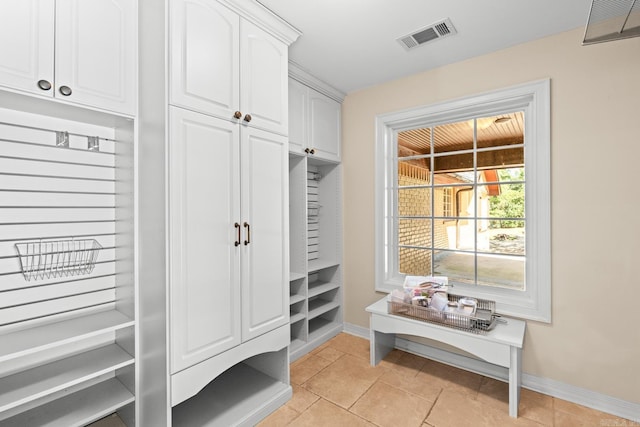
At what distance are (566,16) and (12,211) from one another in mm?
3436

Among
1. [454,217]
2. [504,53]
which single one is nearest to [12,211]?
[454,217]

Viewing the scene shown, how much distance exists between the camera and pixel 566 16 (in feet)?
6.46

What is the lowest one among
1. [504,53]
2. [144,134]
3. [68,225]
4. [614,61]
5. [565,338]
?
[565,338]

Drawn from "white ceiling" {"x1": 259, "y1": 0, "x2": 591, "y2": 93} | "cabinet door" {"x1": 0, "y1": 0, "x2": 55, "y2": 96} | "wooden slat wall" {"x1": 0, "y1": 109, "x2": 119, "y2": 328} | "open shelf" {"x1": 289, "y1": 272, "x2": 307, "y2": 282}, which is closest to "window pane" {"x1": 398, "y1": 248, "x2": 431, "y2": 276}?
"open shelf" {"x1": 289, "y1": 272, "x2": 307, "y2": 282}

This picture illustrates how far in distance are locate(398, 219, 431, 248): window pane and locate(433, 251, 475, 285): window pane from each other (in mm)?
167

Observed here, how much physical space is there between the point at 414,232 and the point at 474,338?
3.78 feet

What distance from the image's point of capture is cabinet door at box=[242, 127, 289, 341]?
186cm

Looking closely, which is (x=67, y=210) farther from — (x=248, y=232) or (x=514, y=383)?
(x=514, y=383)

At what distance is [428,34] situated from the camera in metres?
2.19

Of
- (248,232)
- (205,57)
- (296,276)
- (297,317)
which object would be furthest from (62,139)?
(297,317)

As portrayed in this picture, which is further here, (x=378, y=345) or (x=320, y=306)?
(x=320, y=306)

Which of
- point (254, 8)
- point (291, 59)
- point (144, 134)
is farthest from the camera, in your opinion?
point (291, 59)

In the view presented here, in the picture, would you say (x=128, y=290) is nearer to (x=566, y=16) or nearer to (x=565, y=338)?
(x=565, y=338)

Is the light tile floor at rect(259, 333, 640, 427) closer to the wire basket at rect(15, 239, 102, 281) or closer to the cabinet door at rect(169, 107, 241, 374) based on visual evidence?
the cabinet door at rect(169, 107, 241, 374)
